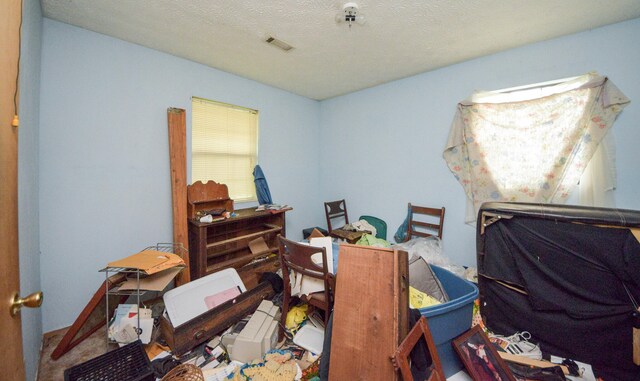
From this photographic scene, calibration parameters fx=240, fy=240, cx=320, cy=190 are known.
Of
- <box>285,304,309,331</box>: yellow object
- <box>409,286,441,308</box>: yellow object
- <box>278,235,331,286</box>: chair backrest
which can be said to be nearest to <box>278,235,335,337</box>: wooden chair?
<box>278,235,331,286</box>: chair backrest

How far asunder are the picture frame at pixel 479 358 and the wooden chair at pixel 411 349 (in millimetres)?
239

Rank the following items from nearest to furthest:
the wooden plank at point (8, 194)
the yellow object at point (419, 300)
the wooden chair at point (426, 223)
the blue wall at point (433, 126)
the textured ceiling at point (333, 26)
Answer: the wooden plank at point (8, 194), the yellow object at point (419, 300), the textured ceiling at point (333, 26), the blue wall at point (433, 126), the wooden chair at point (426, 223)

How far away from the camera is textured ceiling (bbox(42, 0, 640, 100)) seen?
1.77 metres

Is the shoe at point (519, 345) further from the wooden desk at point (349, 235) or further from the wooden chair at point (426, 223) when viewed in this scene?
the wooden desk at point (349, 235)

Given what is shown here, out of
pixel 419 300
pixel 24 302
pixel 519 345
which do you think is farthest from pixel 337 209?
pixel 24 302

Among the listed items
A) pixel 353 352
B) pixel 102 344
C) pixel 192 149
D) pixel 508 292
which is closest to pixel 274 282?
pixel 353 352

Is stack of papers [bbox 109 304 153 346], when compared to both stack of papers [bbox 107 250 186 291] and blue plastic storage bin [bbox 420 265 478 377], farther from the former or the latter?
blue plastic storage bin [bbox 420 265 478 377]

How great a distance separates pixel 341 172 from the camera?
3.97 m

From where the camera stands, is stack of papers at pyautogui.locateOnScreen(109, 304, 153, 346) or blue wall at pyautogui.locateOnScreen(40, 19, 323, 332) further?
blue wall at pyautogui.locateOnScreen(40, 19, 323, 332)

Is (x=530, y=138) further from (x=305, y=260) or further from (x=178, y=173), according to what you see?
(x=178, y=173)

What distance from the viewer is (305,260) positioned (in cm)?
164

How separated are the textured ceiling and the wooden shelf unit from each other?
68.4 inches

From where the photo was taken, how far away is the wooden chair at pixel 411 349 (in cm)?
112

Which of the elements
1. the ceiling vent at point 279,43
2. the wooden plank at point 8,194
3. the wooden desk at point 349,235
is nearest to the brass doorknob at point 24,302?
the wooden plank at point 8,194
